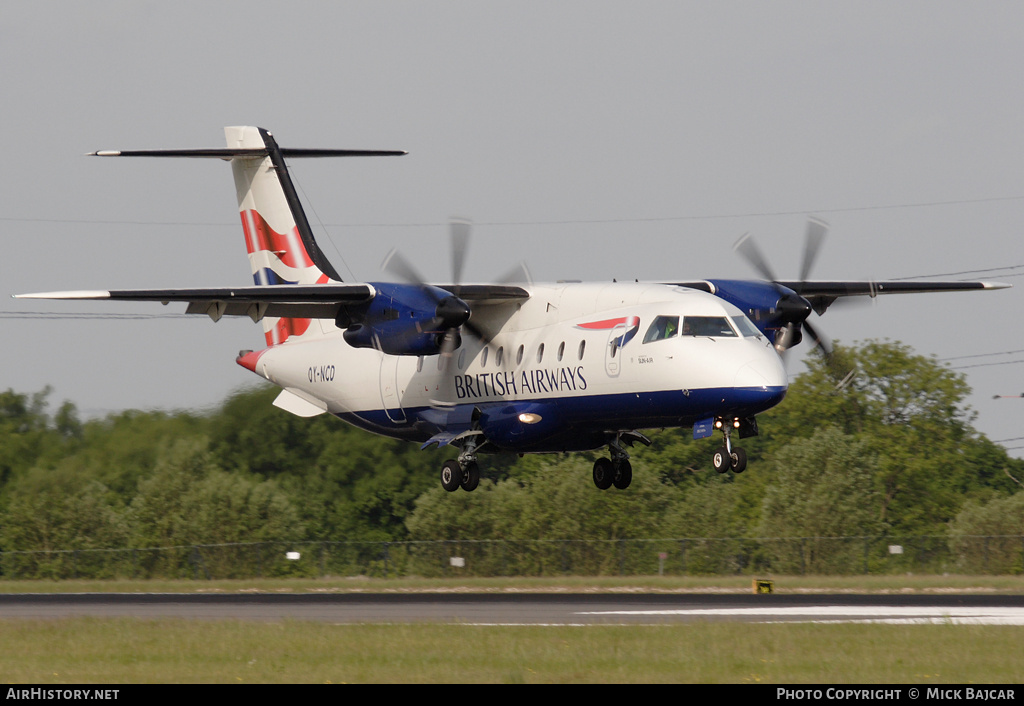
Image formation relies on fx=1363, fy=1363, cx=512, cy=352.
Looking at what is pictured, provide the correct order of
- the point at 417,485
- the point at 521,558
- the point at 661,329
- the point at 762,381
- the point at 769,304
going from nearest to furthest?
the point at 762,381, the point at 661,329, the point at 769,304, the point at 521,558, the point at 417,485

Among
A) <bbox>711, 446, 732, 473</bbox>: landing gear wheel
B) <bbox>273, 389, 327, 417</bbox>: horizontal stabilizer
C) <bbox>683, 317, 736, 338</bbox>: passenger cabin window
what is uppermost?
<bbox>683, 317, 736, 338</bbox>: passenger cabin window

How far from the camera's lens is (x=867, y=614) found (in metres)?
26.4

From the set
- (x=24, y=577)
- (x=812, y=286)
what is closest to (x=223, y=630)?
(x=812, y=286)

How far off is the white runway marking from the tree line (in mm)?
14844

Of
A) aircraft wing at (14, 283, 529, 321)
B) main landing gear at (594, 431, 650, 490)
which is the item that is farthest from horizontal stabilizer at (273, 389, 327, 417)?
main landing gear at (594, 431, 650, 490)

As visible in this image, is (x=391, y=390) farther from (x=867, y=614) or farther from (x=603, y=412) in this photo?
(x=867, y=614)

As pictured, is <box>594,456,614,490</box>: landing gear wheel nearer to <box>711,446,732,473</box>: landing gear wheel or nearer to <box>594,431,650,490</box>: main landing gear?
<box>594,431,650,490</box>: main landing gear

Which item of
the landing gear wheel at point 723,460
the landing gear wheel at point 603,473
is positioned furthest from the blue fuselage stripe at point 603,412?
the landing gear wheel at point 723,460

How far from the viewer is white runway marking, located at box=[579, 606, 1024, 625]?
2444 centimetres

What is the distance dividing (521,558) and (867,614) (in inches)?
876

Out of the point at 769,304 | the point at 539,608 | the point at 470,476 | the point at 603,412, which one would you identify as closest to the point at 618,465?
the point at 603,412

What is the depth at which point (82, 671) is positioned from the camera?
1875 cm

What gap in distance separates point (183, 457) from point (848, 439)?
27699mm

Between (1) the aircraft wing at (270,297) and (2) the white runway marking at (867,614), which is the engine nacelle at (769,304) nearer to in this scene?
(1) the aircraft wing at (270,297)
